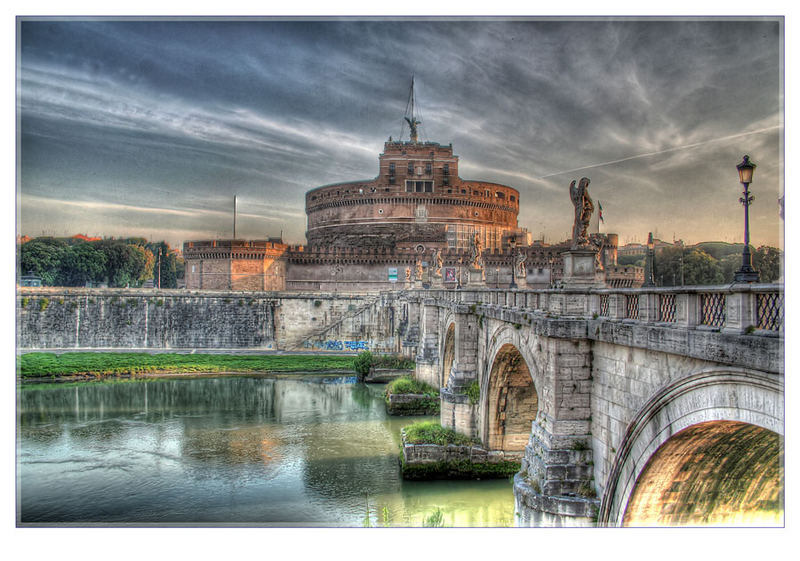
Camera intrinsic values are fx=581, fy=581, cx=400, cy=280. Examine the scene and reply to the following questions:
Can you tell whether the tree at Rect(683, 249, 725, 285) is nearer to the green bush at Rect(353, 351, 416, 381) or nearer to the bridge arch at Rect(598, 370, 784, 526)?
the bridge arch at Rect(598, 370, 784, 526)

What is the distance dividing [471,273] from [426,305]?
451 centimetres

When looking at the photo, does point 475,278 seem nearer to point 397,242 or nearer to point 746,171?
point 746,171

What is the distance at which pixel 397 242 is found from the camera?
2167 inches

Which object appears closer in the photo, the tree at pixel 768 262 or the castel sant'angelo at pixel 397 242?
the tree at pixel 768 262

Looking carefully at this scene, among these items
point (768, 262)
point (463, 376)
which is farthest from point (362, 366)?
point (768, 262)

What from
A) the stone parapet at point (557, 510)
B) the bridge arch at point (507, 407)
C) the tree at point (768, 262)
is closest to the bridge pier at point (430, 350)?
the bridge arch at point (507, 407)

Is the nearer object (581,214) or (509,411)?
(581,214)

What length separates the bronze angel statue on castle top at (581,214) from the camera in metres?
7.91

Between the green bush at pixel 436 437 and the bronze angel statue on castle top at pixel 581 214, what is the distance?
7.99 m

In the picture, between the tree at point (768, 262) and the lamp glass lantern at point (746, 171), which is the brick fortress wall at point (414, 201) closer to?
the tree at point (768, 262)

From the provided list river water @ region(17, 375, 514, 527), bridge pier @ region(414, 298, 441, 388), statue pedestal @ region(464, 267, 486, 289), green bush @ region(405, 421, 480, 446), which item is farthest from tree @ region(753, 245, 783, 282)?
bridge pier @ region(414, 298, 441, 388)

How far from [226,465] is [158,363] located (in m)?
18.7

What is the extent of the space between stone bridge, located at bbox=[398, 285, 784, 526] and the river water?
3485 millimetres

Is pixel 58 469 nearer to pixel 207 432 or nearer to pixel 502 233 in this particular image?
pixel 207 432
